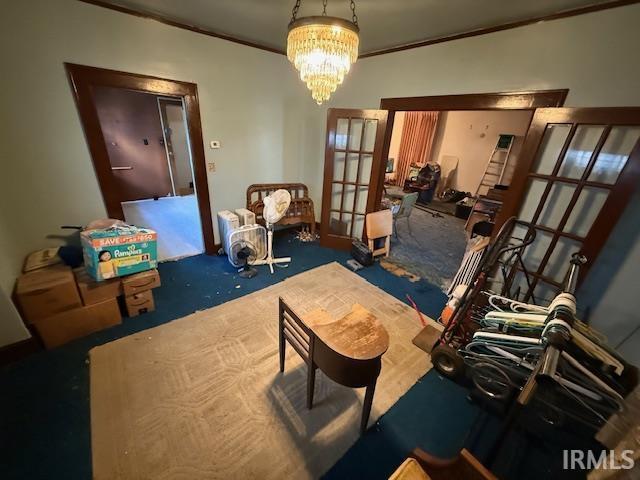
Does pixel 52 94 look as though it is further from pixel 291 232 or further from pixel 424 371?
pixel 424 371

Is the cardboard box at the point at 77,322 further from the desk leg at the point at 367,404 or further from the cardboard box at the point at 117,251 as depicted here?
the desk leg at the point at 367,404

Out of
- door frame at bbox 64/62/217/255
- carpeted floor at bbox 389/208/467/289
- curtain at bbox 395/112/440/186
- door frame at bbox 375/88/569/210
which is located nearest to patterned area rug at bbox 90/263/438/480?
carpeted floor at bbox 389/208/467/289

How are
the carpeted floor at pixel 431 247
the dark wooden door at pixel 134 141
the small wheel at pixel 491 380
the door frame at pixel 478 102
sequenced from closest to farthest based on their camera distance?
the small wheel at pixel 491 380 < the door frame at pixel 478 102 < the carpeted floor at pixel 431 247 < the dark wooden door at pixel 134 141

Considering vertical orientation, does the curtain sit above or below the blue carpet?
above

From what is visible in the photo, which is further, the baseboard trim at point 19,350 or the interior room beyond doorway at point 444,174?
the interior room beyond doorway at point 444,174

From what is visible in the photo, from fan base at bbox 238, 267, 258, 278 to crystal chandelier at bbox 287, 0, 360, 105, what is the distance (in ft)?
6.96

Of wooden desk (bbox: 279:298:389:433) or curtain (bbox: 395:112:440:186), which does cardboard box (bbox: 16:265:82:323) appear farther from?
curtain (bbox: 395:112:440:186)

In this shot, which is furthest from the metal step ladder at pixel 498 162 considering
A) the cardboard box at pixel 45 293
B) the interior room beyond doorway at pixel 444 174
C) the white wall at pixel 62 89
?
the cardboard box at pixel 45 293

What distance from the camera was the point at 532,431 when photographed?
153 cm

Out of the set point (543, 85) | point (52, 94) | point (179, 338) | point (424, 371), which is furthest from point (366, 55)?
point (179, 338)

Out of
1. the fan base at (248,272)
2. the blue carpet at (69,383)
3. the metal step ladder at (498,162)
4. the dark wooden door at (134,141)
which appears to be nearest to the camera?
the blue carpet at (69,383)

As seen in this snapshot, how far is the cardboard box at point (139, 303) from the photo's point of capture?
2.18 m

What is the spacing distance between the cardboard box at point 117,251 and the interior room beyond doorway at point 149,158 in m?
Answer: 1.78

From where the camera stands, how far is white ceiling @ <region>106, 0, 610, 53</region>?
1848mm
